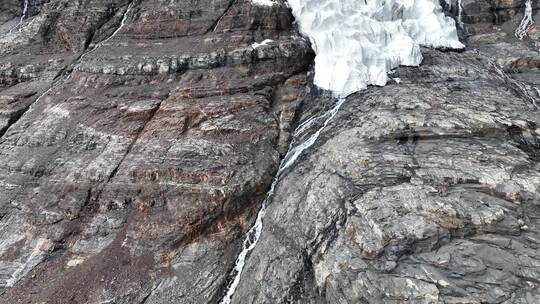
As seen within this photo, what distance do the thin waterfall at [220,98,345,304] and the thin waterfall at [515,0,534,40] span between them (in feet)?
51.0

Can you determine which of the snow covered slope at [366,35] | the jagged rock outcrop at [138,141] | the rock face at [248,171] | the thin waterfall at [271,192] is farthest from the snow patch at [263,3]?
the thin waterfall at [271,192]

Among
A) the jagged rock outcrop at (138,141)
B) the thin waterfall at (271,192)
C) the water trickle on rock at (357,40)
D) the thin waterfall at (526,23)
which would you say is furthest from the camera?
the thin waterfall at (526,23)

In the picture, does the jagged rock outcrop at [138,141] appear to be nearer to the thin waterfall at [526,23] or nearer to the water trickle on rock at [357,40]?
the water trickle on rock at [357,40]

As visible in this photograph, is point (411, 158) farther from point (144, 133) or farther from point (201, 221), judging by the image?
point (144, 133)

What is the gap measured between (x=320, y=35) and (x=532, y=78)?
37.9 feet

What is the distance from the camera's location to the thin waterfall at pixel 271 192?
12.6 metres

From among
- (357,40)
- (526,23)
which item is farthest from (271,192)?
(526,23)

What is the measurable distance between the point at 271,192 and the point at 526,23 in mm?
22672

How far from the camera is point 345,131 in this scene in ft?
48.5

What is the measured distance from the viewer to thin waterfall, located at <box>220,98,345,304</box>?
41.4 ft

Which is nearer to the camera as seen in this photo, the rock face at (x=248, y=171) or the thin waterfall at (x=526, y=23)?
the rock face at (x=248, y=171)

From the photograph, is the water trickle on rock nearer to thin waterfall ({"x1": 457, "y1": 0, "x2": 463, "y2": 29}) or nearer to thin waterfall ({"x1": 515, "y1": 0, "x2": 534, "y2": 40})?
thin waterfall ({"x1": 457, "y1": 0, "x2": 463, "y2": 29})

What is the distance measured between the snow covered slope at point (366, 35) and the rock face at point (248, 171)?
0.90 m

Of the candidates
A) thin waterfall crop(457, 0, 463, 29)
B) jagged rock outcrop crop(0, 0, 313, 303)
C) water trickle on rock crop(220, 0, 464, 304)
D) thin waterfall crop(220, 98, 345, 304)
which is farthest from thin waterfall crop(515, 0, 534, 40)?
thin waterfall crop(220, 98, 345, 304)
